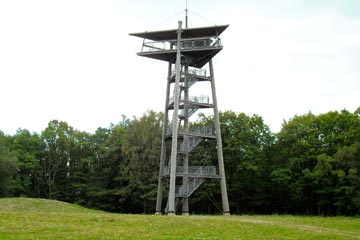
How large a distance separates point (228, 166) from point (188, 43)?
22279 mm

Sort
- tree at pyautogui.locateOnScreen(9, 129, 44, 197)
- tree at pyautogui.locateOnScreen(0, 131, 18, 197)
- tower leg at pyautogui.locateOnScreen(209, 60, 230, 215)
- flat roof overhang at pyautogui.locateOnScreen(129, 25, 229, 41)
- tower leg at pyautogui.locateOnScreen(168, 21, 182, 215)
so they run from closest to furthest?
1. tower leg at pyautogui.locateOnScreen(168, 21, 182, 215)
2. tower leg at pyautogui.locateOnScreen(209, 60, 230, 215)
3. flat roof overhang at pyautogui.locateOnScreen(129, 25, 229, 41)
4. tree at pyautogui.locateOnScreen(0, 131, 18, 197)
5. tree at pyautogui.locateOnScreen(9, 129, 44, 197)

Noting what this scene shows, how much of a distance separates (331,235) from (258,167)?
113 ft

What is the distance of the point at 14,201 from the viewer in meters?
40.7

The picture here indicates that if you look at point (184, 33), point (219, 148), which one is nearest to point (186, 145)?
point (219, 148)

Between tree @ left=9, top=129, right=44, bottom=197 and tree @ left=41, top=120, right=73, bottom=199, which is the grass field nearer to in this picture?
tree @ left=9, top=129, right=44, bottom=197

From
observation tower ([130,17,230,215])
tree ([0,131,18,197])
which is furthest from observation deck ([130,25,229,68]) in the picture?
tree ([0,131,18,197])

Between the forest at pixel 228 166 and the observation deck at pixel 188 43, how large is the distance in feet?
55.7

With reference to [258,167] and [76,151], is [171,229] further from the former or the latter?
[76,151]

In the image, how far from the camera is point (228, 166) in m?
56.6

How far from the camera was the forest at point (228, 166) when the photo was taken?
4972 cm

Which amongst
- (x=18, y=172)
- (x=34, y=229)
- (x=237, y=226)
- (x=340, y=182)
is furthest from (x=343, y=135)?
(x=18, y=172)

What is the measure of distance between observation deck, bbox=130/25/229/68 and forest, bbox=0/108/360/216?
668 inches

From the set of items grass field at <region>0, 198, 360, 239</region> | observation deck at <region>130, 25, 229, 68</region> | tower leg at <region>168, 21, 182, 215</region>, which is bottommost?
grass field at <region>0, 198, 360, 239</region>

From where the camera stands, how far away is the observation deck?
39125mm
